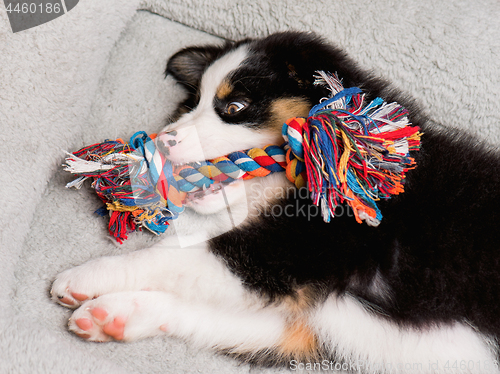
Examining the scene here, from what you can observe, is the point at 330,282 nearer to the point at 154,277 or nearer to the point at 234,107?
the point at 154,277

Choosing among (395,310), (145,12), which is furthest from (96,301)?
(145,12)

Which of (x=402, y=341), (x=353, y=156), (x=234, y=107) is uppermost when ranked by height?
(x=353, y=156)

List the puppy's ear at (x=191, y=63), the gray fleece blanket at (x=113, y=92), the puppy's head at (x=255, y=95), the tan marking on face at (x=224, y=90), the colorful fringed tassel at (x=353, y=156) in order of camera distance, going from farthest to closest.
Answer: the puppy's ear at (x=191, y=63) < the tan marking on face at (x=224, y=90) < the puppy's head at (x=255, y=95) < the gray fleece blanket at (x=113, y=92) < the colorful fringed tassel at (x=353, y=156)

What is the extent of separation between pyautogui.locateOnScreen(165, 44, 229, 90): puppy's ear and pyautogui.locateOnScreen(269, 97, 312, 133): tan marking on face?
19.0 inches

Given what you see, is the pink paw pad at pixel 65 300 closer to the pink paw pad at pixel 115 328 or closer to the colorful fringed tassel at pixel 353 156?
the pink paw pad at pixel 115 328

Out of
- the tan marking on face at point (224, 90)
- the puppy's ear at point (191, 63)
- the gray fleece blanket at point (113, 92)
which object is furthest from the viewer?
the puppy's ear at point (191, 63)

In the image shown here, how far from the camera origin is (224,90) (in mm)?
1509

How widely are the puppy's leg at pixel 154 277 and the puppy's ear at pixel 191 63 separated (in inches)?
35.4

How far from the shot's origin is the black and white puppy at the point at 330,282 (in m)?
1.16

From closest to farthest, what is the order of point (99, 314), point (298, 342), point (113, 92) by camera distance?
1. point (99, 314)
2. point (298, 342)
3. point (113, 92)

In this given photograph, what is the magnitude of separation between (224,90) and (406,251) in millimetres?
865

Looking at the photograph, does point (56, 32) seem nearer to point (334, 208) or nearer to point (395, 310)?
point (334, 208)

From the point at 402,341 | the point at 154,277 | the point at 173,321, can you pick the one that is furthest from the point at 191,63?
the point at 402,341

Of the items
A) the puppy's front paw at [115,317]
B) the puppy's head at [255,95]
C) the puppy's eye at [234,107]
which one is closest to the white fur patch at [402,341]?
the puppy's front paw at [115,317]
